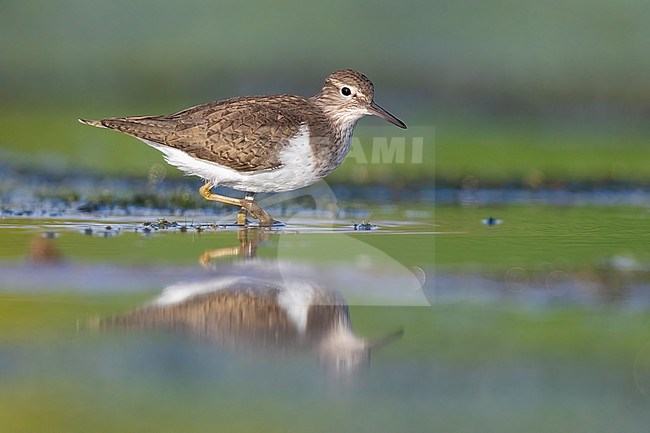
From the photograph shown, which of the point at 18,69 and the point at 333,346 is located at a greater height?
the point at 18,69

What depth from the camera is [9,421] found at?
18.9 feet

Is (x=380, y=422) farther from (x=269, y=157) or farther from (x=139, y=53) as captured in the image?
(x=139, y=53)

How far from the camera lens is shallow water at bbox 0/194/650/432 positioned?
5793mm

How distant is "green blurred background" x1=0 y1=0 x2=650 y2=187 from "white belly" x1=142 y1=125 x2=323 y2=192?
273 inches

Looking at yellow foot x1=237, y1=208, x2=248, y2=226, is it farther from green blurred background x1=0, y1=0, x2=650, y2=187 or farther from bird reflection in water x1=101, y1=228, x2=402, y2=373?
green blurred background x1=0, y1=0, x2=650, y2=187

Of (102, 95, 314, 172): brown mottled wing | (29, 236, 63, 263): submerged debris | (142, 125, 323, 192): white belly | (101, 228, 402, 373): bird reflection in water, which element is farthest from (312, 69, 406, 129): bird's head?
(101, 228, 402, 373): bird reflection in water

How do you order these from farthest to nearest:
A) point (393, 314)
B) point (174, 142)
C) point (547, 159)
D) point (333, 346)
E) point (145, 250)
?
point (547, 159), point (174, 142), point (145, 250), point (393, 314), point (333, 346)

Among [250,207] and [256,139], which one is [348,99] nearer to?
[256,139]

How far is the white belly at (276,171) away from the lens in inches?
439

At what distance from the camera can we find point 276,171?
11.2 m

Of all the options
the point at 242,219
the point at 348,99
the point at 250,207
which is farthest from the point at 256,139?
the point at 348,99

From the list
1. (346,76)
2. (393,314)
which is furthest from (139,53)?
(393,314)

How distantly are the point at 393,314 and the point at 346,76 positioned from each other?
4.97 m

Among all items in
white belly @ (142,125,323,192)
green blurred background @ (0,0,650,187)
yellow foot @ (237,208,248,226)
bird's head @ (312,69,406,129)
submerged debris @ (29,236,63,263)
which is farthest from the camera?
green blurred background @ (0,0,650,187)
